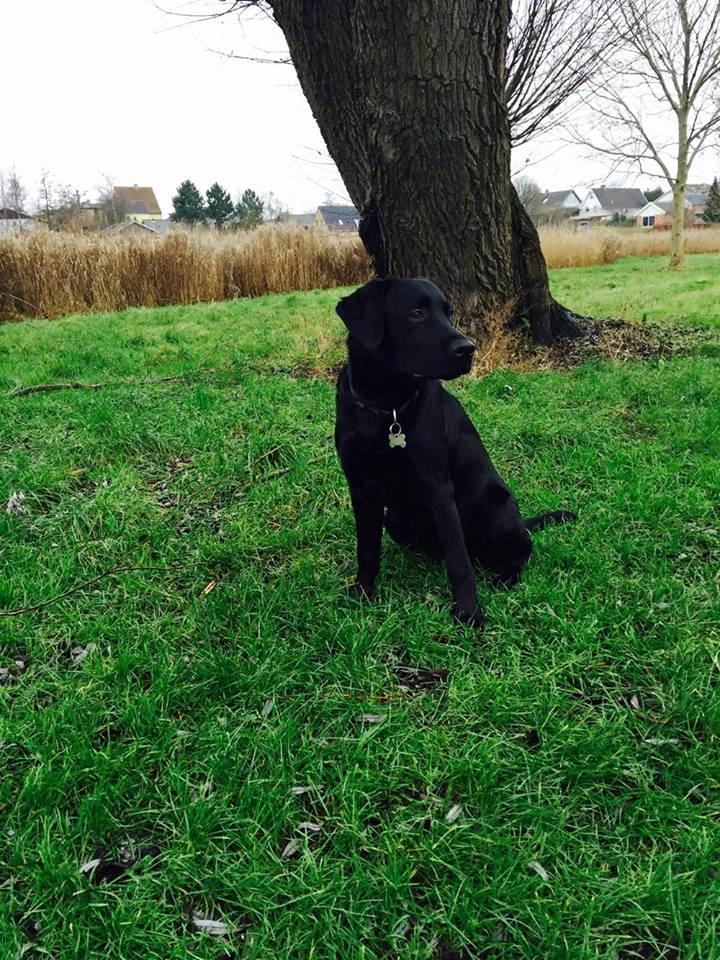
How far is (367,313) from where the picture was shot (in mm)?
2332

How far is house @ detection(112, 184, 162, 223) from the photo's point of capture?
75.6 m

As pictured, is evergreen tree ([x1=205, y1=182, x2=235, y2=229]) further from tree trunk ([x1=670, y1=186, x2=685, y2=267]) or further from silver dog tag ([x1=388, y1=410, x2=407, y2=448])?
silver dog tag ([x1=388, y1=410, x2=407, y2=448])

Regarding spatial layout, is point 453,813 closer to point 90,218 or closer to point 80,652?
point 80,652

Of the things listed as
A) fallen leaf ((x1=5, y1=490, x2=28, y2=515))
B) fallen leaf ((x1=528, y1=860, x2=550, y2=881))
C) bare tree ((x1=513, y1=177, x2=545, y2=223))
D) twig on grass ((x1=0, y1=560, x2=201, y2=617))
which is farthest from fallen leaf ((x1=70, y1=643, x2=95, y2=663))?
bare tree ((x1=513, y1=177, x2=545, y2=223))

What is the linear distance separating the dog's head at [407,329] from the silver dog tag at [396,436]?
192 millimetres

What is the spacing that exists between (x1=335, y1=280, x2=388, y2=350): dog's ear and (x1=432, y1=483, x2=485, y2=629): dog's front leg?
A: 1.96ft

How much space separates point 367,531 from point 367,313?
0.86 m

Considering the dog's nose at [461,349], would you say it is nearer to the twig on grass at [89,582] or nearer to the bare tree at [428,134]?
the twig on grass at [89,582]

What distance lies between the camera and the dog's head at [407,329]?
2.26 metres

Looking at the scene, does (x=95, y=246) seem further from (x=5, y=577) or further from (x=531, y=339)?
(x=5, y=577)

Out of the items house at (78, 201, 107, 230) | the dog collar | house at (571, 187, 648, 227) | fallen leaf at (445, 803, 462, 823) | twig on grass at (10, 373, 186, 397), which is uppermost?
house at (571, 187, 648, 227)

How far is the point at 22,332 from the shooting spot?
8664 mm

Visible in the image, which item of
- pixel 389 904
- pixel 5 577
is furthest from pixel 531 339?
pixel 389 904

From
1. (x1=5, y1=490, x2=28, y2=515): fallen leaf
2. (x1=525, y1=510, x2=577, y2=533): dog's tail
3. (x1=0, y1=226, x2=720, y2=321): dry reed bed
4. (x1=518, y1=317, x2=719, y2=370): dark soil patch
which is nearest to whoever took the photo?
(x1=525, y1=510, x2=577, y2=533): dog's tail
